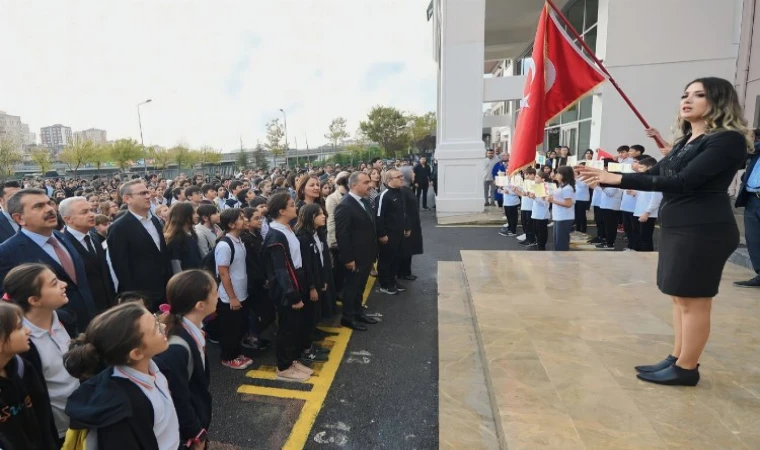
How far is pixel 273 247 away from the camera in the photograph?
3555 mm

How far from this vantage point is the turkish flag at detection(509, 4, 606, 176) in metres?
4.25

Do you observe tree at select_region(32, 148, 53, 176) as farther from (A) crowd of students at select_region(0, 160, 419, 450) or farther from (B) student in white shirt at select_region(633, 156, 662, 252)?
(B) student in white shirt at select_region(633, 156, 662, 252)

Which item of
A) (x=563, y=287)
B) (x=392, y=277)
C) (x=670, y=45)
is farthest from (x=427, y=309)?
(x=670, y=45)

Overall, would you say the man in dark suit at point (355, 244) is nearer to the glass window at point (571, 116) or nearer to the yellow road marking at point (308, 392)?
the yellow road marking at point (308, 392)

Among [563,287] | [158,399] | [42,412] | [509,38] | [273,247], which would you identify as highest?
[509,38]

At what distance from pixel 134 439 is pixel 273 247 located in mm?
2001

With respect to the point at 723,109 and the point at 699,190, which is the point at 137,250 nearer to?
the point at 699,190

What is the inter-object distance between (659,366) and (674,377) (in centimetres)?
13

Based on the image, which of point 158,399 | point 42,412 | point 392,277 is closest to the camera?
point 158,399

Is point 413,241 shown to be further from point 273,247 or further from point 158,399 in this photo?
point 158,399

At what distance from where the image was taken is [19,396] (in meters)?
1.80

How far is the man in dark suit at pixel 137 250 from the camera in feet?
11.8

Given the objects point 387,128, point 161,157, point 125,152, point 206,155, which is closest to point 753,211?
point 387,128

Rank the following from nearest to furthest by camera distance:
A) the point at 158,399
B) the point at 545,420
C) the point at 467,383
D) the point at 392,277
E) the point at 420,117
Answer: the point at 158,399 → the point at 545,420 → the point at 467,383 → the point at 392,277 → the point at 420,117
